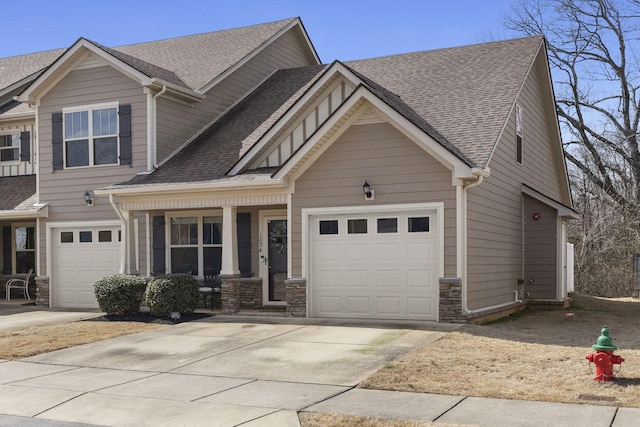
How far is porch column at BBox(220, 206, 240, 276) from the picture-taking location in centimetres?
1602

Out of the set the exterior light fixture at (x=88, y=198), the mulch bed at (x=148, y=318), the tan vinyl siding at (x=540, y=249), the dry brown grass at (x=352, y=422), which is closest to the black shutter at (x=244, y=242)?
the mulch bed at (x=148, y=318)

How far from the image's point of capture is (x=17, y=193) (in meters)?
20.4

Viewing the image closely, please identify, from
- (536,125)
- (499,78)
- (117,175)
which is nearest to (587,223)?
(536,125)

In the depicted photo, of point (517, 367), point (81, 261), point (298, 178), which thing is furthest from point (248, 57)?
point (517, 367)

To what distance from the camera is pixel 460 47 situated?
19.9 meters

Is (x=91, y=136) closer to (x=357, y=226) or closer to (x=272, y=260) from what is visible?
(x=272, y=260)

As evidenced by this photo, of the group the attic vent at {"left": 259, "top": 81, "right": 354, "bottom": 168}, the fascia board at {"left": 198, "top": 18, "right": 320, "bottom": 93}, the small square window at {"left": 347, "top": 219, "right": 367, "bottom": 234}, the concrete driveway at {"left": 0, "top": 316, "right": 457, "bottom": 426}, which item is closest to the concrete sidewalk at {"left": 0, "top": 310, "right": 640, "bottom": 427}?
the concrete driveway at {"left": 0, "top": 316, "right": 457, "bottom": 426}

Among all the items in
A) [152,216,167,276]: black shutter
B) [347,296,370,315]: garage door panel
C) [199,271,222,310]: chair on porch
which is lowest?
[347,296,370,315]: garage door panel

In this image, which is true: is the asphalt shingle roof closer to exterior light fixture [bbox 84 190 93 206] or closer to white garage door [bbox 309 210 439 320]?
exterior light fixture [bbox 84 190 93 206]

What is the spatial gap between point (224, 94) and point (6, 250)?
836cm

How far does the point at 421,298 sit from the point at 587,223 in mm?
17545

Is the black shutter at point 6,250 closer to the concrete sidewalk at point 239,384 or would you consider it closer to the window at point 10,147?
the window at point 10,147

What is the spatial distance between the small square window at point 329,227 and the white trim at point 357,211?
21 cm

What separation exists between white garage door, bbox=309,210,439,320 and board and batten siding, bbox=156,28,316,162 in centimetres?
545
